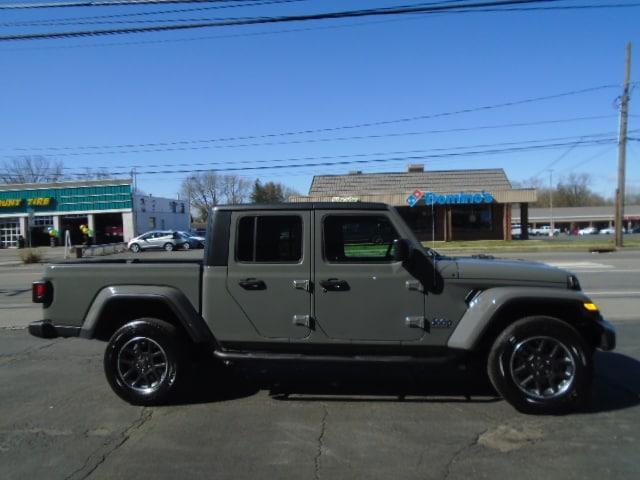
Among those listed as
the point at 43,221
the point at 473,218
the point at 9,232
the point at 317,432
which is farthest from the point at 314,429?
the point at 9,232

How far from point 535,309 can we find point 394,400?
4.96 ft

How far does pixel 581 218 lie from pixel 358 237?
99.9 m

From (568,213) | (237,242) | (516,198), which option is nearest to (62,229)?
(516,198)

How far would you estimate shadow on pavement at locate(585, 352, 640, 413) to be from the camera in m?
4.81

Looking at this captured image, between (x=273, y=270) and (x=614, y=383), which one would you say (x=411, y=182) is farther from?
(x=273, y=270)

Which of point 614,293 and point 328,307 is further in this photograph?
point 614,293

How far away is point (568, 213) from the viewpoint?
9619 centimetres

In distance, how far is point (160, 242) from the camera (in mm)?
39125

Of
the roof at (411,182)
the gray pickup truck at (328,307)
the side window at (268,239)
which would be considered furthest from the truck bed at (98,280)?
the roof at (411,182)

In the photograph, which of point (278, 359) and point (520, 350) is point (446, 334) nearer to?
point (520, 350)

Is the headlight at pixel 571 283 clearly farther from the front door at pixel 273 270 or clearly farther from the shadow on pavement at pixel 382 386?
the front door at pixel 273 270

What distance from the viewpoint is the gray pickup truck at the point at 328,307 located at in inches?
180

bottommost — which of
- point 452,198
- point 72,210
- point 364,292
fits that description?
point 364,292

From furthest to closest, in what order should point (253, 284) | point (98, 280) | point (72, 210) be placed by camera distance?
1. point (72, 210)
2. point (98, 280)
3. point (253, 284)
